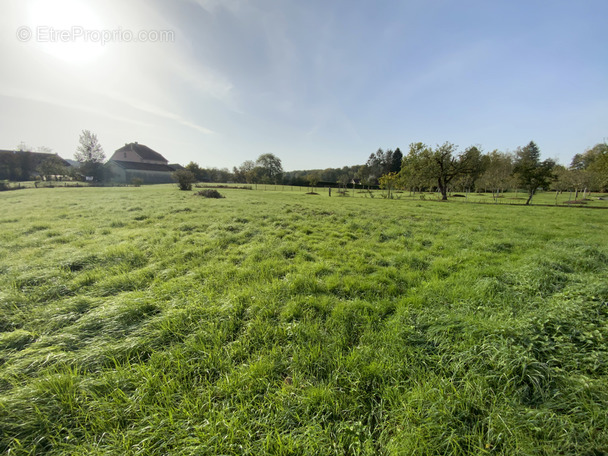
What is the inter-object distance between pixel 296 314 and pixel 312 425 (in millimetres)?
1417

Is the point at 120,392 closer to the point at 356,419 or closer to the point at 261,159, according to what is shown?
the point at 356,419

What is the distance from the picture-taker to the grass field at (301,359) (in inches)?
60.5

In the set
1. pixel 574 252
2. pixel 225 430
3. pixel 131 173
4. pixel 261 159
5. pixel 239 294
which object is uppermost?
pixel 261 159

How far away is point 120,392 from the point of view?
1812 millimetres

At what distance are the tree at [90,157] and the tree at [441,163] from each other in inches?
2510

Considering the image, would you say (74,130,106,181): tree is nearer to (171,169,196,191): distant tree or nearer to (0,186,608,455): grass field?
(171,169,196,191): distant tree

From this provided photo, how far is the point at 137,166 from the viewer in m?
54.2

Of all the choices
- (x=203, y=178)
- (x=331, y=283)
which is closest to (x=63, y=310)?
(x=331, y=283)

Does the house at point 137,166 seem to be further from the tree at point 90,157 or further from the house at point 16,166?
the house at point 16,166

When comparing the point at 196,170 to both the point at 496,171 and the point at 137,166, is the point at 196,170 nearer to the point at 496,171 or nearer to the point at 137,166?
the point at 137,166

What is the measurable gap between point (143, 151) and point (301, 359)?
80955 mm

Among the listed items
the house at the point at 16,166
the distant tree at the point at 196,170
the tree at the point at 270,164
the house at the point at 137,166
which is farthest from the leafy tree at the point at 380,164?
the house at the point at 16,166

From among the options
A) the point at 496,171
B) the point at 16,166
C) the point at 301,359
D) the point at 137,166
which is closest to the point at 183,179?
the point at 301,359

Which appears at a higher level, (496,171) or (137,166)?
(137,166)
